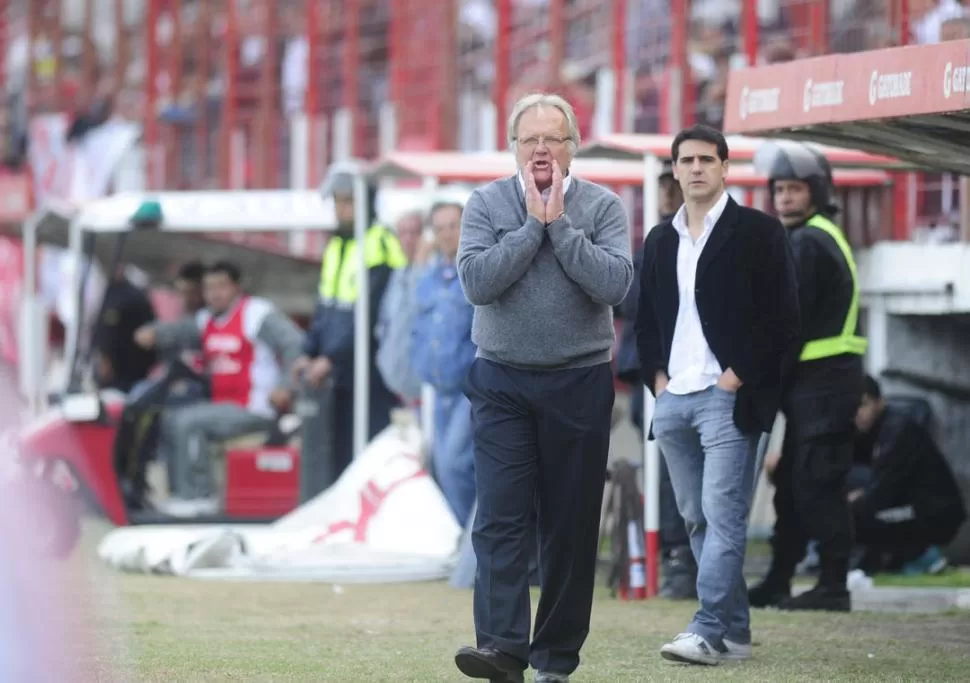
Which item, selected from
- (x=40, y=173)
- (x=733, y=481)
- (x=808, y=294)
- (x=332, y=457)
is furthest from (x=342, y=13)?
(x=733, y=481)

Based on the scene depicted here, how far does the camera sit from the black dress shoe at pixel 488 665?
23.3ft

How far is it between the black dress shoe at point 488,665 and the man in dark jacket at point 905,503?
4.96 metres

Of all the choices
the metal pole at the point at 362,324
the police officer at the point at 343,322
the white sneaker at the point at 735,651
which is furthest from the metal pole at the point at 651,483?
the police officer at the point at 343,322

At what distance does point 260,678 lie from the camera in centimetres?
769

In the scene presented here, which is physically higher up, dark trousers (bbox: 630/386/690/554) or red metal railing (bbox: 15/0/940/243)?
red metal railing (bbox: 15/0/940/243)

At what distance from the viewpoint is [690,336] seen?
8477 millimetres

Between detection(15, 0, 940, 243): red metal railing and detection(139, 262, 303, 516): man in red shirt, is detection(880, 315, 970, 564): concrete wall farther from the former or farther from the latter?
detection(139, 262, 303, 516): man in red shirt

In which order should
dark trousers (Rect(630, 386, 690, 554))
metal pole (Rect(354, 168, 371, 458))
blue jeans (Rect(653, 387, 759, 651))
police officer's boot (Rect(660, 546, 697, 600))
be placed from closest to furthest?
blue jeans (Rect(653, 387, 759, 651)) → police officer's boot (Rect(660, 546, 697, 600)) → dark trousers (Rect(630, 386, 690, 554)) → metal pole (Rect(354, 168, 371, 458))

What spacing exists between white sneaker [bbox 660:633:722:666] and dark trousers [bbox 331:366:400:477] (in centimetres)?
614

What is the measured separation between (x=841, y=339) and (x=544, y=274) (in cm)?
314

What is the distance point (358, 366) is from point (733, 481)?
5590mm

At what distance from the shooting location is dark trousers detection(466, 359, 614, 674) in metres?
7.32

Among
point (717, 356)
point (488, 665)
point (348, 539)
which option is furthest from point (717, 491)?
point (348, 539)

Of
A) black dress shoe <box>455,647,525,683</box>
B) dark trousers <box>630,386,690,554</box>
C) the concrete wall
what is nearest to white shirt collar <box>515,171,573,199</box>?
black dress shoe <box>455,647,525,683</box>
